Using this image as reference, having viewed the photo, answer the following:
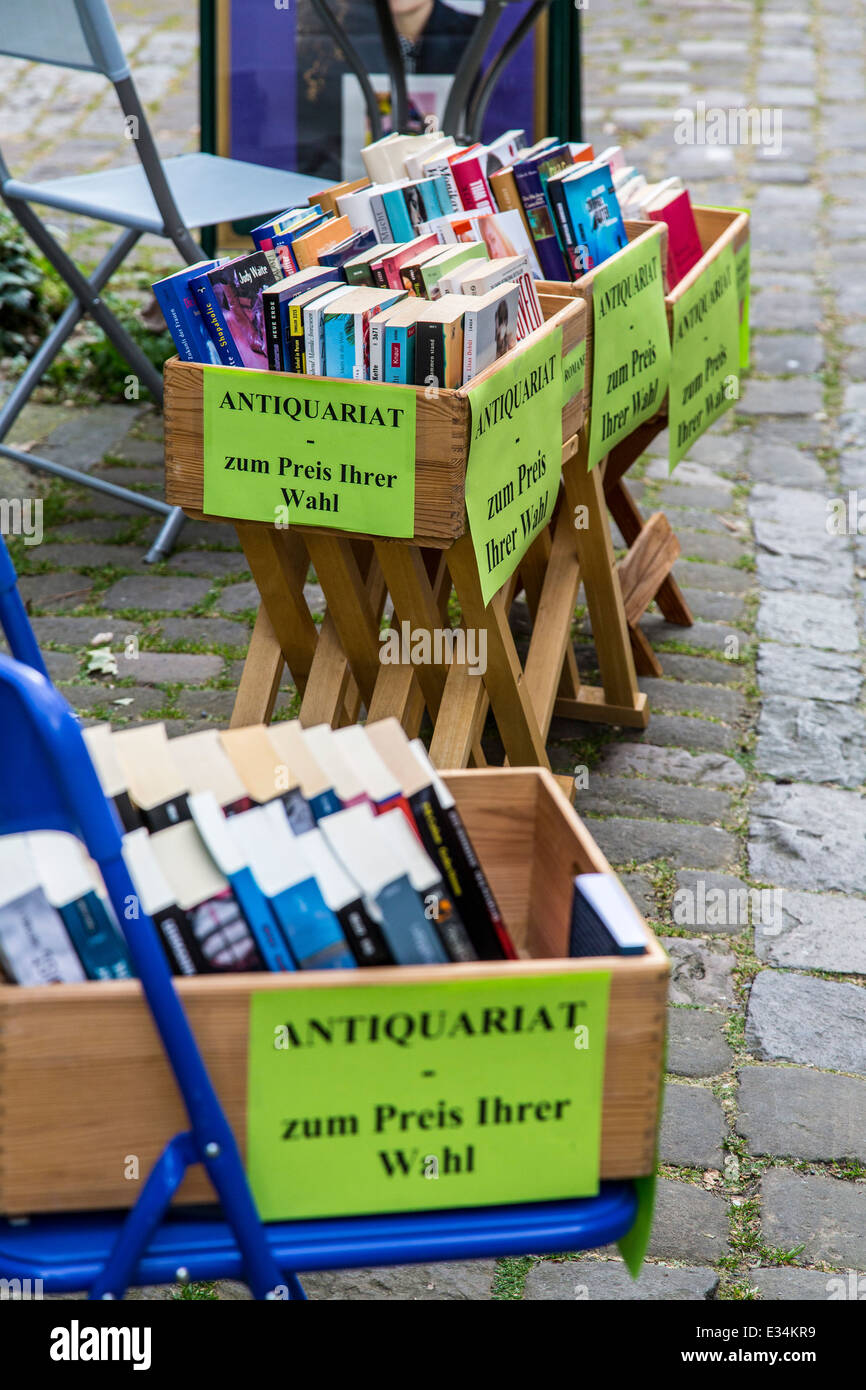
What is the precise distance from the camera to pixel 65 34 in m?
3.69

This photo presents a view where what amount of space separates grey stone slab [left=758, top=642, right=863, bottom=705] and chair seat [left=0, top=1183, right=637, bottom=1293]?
2.39 m

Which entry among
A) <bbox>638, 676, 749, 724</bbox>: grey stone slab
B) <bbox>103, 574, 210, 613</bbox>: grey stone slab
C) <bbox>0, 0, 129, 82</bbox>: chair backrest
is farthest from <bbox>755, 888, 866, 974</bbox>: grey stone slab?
<bbox>0, 0, 129, 82</bbox>: chair backrest

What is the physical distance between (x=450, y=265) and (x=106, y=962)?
1484mm

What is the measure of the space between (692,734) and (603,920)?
2.09 metres

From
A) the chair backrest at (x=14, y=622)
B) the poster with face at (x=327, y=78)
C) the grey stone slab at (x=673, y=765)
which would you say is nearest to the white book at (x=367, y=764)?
the chair backrest at (x=14, y=622)

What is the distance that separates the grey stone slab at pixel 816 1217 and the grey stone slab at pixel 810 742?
1241 mm

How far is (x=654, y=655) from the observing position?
150 inches

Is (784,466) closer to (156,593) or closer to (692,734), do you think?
(692,734)

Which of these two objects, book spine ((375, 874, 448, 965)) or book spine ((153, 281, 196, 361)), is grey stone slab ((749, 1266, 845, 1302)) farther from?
book spine ((153, 281, 196, 361))

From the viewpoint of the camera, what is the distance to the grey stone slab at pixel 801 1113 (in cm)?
241

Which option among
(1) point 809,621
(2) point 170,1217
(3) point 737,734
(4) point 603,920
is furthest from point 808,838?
(2) point 170,1217

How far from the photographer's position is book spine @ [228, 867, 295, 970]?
148cm

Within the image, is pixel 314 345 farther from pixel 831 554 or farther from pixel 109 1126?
pixel 831 554
